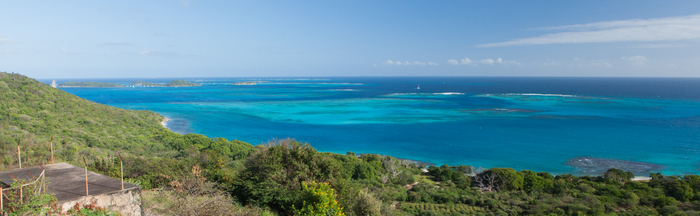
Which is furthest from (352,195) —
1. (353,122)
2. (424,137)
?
(353,122)

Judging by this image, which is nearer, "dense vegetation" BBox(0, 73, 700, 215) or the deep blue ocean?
"dense vegetation" BBox(0, 73, 700, 215)

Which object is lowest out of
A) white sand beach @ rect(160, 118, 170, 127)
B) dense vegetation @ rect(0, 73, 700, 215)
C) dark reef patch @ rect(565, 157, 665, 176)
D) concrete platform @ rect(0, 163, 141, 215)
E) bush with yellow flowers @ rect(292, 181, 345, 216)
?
dark reef patch @ rect(565, 157, 665, 176)

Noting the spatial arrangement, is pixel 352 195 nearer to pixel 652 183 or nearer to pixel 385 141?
pixel 652 183

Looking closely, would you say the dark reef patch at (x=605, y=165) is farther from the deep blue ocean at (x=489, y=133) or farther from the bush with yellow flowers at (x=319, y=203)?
the bush with yellow flowers at (x=319, y=203)

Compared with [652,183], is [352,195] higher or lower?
higher

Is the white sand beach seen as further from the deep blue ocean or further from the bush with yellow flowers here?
the bush with yellow flowers

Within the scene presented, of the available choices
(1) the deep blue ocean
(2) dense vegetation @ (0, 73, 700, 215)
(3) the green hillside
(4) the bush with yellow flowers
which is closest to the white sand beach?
(1) the deep blue ocean
